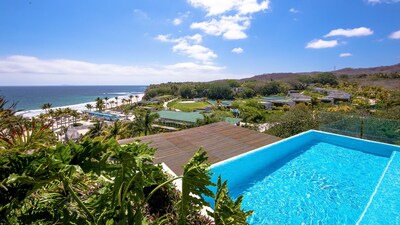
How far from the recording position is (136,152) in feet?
5.90

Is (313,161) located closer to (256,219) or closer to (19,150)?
(256,219)

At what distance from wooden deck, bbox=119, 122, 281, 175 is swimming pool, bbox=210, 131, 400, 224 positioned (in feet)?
2.36

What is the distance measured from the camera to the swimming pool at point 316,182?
512cm

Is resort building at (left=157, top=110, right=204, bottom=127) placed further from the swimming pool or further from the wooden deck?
the swimming pool

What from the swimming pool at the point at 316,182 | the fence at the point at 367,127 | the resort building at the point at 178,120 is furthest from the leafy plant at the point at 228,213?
the resort building at the point at 178,120

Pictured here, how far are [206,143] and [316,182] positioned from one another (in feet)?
12.7

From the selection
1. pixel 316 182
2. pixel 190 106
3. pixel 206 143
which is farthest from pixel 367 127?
pixel 190 106

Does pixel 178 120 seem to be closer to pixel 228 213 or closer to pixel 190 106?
pixel 190 106

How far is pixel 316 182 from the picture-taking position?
6707 millimetres

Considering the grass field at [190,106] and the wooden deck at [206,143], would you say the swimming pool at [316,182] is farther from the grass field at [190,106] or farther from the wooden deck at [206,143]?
the grass field at [190,106]

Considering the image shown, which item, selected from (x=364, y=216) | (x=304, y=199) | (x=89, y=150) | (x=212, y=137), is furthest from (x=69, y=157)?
(x=212, y=137)

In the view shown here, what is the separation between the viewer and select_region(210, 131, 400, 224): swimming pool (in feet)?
16.8

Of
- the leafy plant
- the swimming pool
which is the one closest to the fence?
the swimming pool

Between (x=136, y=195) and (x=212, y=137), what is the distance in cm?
742
